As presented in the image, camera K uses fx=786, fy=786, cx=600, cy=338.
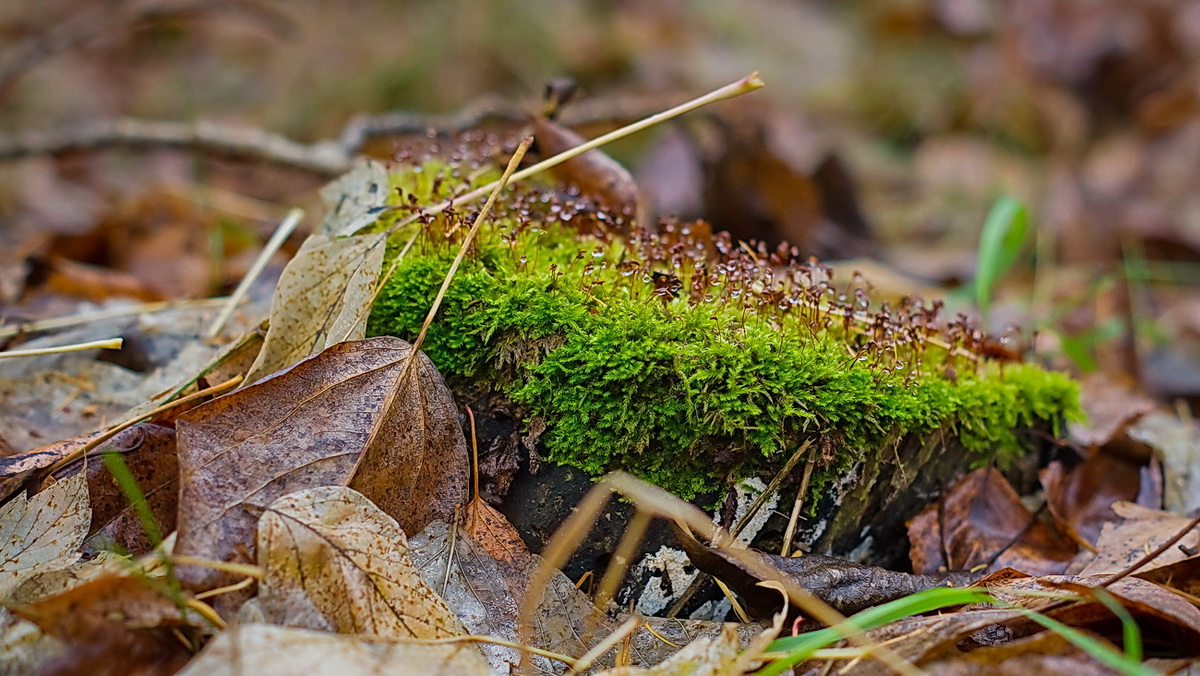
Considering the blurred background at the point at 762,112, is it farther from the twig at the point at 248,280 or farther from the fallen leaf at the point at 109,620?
the fallen leaf at the point at 109,620

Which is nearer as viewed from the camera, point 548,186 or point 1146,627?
point 1146,627

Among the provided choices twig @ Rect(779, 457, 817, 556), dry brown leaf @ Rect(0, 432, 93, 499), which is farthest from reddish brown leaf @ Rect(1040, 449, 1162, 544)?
dry brown leaf @ Rect(0, 432, 93, 499)

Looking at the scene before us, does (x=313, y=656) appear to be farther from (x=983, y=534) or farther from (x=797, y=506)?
(x=983, y=534)

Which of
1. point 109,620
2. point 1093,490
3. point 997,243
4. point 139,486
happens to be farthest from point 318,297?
point 997,243

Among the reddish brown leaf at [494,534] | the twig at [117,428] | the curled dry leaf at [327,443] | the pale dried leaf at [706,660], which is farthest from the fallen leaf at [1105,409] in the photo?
the twig at [117,428]

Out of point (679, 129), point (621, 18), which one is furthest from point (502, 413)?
point (621, 18)

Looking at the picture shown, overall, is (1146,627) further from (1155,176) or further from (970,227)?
(1155,176)

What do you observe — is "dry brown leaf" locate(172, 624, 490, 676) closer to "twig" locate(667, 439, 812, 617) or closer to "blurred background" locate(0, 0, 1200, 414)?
"twig" locate(667, 439, 812, 617)
